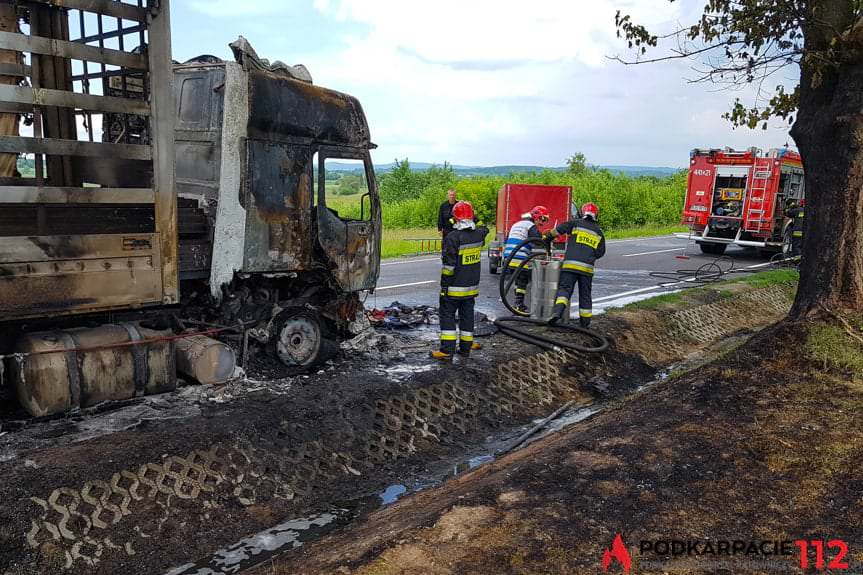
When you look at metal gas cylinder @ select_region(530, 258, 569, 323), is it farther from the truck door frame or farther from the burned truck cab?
the burned truck cab

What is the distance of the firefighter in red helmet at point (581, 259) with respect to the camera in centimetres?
859

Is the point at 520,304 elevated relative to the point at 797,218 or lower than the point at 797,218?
lower

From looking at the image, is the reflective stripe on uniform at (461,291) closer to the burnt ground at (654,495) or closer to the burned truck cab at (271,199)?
the burned truck cab at (271,199)

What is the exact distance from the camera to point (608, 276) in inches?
599

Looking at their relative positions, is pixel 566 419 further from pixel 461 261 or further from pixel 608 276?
pixel 608 276

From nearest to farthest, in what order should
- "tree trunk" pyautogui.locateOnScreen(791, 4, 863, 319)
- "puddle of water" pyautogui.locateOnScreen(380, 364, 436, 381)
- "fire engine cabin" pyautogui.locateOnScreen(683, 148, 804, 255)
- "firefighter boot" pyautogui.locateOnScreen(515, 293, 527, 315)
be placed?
"tree trunk" pyautogui.locateOnScreen(791, 4, 863, 319)
"puddle of water" pyautogui.locateOnScreen(380, 364, 436, 381)
"firefighter boot" pyautogui.locateOnScreen(515, 293, 527, 315)
"fire engine cabin" pyautogui.locateOnScreen(683, 148, 804, 255)

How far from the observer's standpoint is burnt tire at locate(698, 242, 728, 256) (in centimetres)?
2072

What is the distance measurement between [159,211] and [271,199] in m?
1.18

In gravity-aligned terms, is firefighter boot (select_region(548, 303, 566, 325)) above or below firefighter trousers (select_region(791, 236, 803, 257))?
below

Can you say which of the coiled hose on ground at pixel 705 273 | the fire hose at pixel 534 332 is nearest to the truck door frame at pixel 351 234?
the fire hose at pixel 534 332

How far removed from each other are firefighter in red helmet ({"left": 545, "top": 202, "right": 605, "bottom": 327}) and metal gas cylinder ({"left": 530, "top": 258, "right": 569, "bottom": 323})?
21 cm

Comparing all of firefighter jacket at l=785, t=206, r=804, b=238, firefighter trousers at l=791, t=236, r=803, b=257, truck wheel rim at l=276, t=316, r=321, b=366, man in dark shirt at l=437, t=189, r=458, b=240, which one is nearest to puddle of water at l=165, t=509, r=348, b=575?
truck wheel rim at l=276, t=316, r=321, b=366

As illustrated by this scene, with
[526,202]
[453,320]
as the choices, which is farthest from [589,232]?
[526,202]

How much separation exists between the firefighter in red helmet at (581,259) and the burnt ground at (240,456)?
4.65 feet
